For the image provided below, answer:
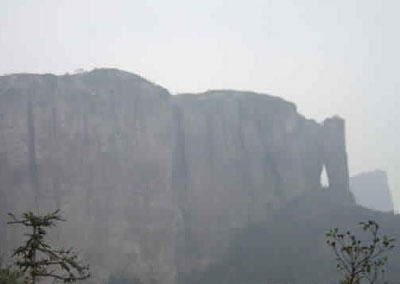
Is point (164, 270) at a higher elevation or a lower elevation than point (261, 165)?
lower

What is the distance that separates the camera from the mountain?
49031mm

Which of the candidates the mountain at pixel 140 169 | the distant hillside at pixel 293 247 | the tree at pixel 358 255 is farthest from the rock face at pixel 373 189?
the tree at pixel 358 255

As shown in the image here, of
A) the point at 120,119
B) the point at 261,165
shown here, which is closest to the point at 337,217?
the point at 261,165

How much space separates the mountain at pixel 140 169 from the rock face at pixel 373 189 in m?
73.7

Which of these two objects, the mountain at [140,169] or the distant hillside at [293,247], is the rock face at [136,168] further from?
the distant hillside at [293,247]

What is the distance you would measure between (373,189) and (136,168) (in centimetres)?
9682

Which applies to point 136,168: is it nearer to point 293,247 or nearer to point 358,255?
point 293,247

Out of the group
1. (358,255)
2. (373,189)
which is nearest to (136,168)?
(358,255)

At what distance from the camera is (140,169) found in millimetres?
53281

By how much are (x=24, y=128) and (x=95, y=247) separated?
10.6 m

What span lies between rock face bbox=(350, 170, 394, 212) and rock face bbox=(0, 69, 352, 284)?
247ft

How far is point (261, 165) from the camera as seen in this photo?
212ft

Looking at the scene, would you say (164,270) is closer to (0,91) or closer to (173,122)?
(173,122)

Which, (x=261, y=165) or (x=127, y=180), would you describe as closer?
(x=127, y=180)
